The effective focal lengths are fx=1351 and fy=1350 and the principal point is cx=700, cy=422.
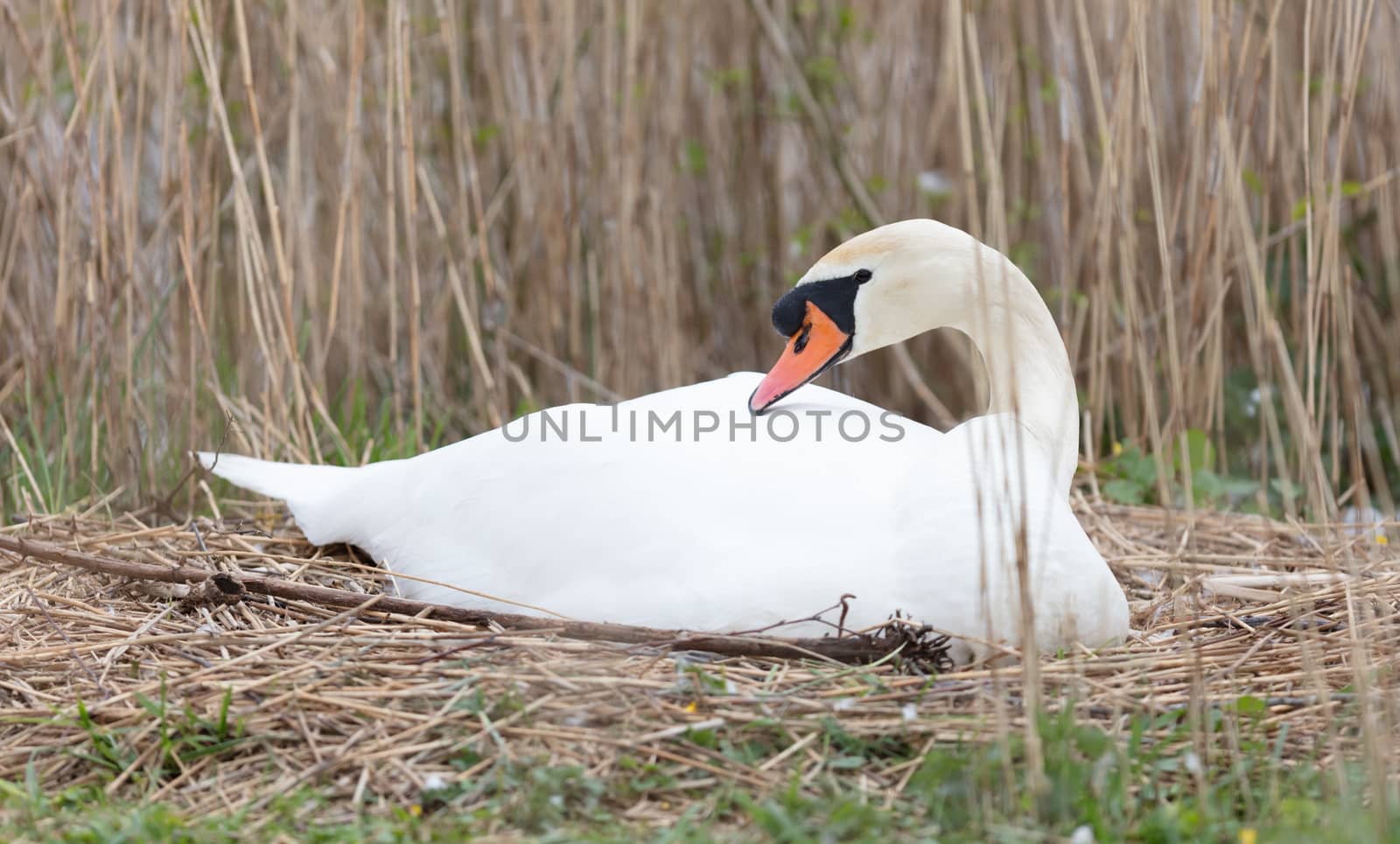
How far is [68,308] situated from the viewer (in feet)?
12.2

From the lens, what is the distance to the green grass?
5.87 ft

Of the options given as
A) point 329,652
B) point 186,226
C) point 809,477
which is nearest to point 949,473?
point 809,477

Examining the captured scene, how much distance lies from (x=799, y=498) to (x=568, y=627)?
0.47m

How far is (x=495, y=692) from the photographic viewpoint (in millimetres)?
2164

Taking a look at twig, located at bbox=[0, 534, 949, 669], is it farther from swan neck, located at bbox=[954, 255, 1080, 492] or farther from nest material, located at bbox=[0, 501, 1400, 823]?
swan neck, located at bbox=[954, 255, 1080, 492]

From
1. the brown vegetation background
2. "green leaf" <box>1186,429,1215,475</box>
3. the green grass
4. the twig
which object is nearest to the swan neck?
the brown vegetation background

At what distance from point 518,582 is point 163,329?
7.06 feet


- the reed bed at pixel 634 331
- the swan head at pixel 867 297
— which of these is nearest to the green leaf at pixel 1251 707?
the reed bed at pixel 634 331

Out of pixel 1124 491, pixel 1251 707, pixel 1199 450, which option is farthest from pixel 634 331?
pixel 1251 707

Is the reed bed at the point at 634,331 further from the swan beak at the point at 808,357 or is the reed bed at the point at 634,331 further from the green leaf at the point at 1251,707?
the swan beak at the point at 808,357

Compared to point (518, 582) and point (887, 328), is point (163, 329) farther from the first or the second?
point (887, 328)

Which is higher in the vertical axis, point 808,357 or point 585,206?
point 585,206

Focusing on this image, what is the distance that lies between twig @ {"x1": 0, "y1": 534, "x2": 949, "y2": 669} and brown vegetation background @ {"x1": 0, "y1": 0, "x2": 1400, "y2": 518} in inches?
35.4

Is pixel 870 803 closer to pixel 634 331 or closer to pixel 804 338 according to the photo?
pixel 804 338
